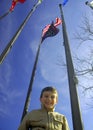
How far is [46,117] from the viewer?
364cm

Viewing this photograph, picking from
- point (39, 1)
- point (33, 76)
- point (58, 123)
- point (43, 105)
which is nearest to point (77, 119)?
point (58, 123)

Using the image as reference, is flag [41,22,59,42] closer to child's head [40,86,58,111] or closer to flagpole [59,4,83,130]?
flagpole [59,4,83,130]

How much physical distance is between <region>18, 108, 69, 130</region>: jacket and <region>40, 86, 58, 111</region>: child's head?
0.10 m

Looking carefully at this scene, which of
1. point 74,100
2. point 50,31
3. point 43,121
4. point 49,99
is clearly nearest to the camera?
point 43,121

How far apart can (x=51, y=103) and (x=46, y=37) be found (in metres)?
13.6

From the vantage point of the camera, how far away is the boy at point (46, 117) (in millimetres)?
3537

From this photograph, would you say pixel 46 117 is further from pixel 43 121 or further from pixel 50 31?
pixel 50 31

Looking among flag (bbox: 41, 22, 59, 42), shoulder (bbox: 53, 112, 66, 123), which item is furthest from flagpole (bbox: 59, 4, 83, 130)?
flag (bbox: 41, 22, 59, 42)

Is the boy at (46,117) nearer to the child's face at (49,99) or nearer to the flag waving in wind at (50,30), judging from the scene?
the child's face at (49,99)

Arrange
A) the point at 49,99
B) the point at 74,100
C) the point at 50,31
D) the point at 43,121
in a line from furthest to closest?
1. the point at 50,31
2. the point at 74,100
3. the point at 49,99
4. the point at 43,121

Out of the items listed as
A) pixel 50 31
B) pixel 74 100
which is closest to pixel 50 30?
pixel 50 31

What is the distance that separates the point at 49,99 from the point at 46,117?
11.0 inches

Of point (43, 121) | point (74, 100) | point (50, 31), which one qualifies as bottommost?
point (43, 121)

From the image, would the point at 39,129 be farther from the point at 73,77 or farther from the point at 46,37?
the point at 46,37
